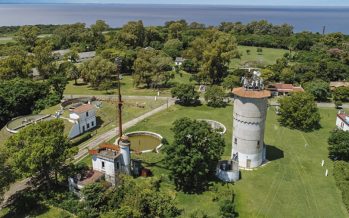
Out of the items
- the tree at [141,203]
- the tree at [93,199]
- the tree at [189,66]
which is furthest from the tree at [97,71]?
the tree at [141,203]

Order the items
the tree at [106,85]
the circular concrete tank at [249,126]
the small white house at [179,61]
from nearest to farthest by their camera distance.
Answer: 1. the circular concrete tank at [249,126]
2. the tree at [106,85]
3. the small white house at [179,61]

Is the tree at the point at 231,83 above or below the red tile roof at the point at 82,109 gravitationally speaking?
above

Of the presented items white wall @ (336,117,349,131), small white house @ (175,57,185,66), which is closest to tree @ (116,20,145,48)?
small white house @ (175,57,185,66)

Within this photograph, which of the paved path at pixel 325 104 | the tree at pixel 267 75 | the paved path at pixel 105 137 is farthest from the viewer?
the tree at pixel 267 75

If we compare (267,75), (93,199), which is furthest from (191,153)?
(267,75)

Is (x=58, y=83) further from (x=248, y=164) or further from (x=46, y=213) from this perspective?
(x=248, y=164)

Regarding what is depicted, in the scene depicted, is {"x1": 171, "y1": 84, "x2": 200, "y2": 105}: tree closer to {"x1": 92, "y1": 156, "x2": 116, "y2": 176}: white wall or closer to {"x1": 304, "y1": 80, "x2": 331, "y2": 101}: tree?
{"x1": 304, "y1": 80, "x2": 331, "y2": 101}: tree

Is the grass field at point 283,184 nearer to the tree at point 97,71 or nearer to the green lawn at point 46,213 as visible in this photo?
the green lawn at point 46,213
